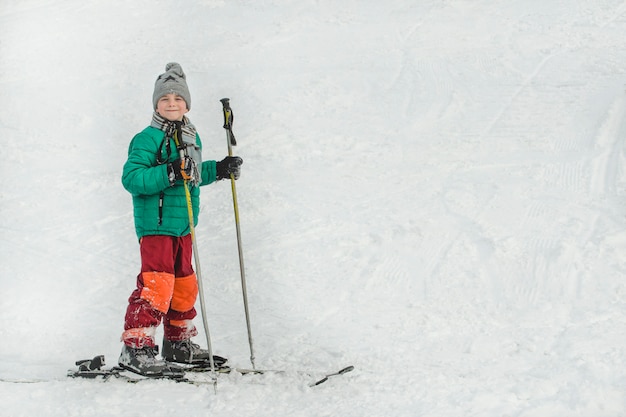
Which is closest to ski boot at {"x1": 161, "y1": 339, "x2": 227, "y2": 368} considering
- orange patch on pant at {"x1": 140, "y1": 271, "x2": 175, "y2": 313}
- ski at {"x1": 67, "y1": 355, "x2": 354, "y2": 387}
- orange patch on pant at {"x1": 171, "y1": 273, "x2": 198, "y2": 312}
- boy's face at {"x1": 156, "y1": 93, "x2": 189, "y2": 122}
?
ski at {"x1": 67, "y1": 355, "x2": 354, "y2": 387}

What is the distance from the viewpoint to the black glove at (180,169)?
14.5ft

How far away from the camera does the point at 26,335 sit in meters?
6.04

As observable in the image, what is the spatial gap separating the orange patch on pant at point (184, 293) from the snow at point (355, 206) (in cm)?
62

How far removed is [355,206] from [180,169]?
403 centimetres

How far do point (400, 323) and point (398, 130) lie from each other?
520 cm

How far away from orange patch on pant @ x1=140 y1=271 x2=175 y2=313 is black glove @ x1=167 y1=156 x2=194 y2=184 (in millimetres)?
659

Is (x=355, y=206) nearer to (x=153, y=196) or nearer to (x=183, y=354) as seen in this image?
(x=183, y=354)

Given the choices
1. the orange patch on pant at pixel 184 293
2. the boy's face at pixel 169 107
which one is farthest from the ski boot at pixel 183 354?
the boy's face at pixel 169 107

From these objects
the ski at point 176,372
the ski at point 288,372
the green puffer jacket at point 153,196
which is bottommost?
the ski at point 288,372

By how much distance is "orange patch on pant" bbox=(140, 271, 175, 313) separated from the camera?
4695 mm

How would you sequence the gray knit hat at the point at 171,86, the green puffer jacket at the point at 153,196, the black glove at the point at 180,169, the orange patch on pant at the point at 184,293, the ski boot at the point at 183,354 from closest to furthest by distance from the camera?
the black glove at the point at 180,169, the green puffer jacket at the point at 153,196, the gray knit hat at the point at 171,86, the orange patch on pant at the point at 184,293, the ski boot at the point at 183,354

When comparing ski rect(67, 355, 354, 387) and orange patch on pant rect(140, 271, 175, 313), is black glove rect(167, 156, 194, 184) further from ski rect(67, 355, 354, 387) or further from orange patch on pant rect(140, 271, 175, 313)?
ski rect(67, 355, 354, 387)

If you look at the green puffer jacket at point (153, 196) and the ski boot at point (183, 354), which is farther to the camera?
the ski boot at point (183, 354)

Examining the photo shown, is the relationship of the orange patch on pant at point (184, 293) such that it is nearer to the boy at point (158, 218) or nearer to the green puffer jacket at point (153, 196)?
the boy at point (158, 218)
